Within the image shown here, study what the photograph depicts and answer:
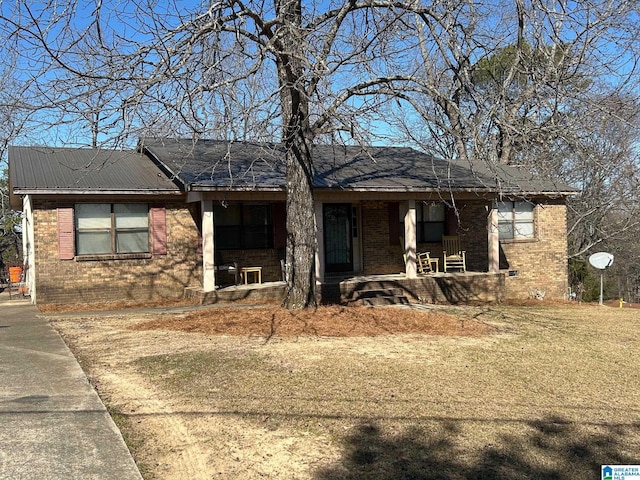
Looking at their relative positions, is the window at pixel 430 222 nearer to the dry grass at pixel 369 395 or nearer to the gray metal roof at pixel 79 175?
the gray metal roof at pixel 79 175

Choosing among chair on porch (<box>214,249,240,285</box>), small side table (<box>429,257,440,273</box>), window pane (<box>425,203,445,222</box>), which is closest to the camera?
chair on porch (<box>214,249,240,285</box>)

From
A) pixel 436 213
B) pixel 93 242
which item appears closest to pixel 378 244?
pixel 436 213

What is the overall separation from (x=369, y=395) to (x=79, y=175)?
10819mm

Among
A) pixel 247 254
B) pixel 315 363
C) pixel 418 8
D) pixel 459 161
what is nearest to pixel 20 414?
pixel 315 363

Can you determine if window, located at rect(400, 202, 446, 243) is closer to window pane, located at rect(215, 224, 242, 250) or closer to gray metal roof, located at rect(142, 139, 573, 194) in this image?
gray metal roof, located at rect(142, 139, 573, 194)

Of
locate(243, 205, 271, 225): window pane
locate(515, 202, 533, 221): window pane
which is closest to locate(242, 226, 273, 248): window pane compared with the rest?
locate(243, 205, 271, 225): window pane

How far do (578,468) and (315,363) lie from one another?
3779 mm

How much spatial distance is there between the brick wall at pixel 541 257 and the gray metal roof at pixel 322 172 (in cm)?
120

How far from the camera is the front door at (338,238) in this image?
17.5m

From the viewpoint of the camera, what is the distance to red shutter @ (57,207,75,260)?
549 inches

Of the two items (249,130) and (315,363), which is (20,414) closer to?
(315,363)

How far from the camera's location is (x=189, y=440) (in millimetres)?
4875

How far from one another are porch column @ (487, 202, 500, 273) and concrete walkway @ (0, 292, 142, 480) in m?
12.0

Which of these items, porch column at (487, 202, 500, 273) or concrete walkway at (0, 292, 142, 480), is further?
porch column at (487, 202, 500, 273)
